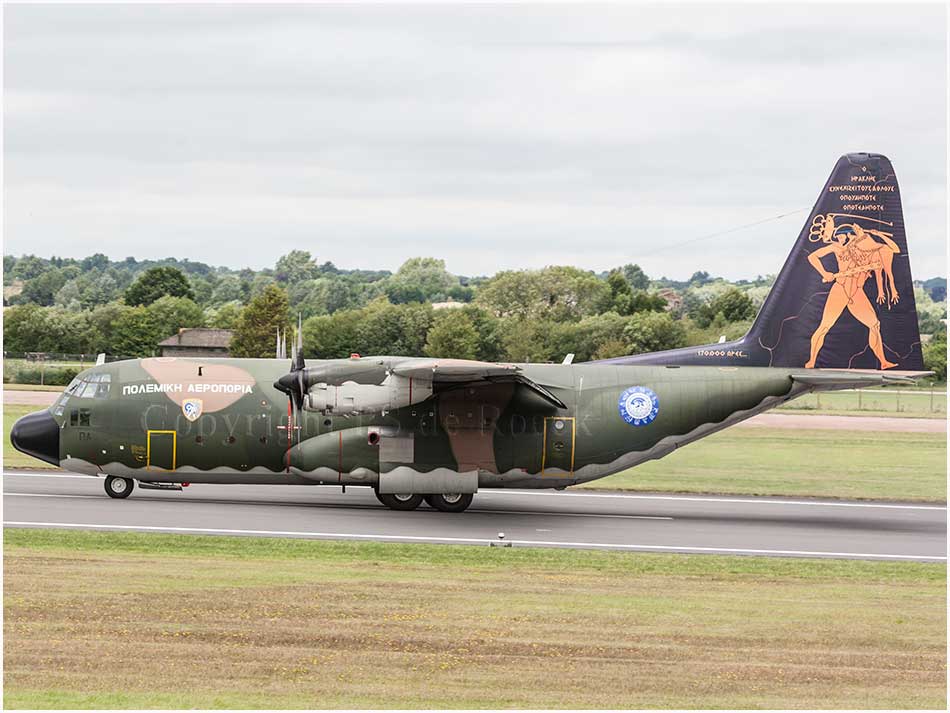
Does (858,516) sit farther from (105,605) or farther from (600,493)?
(105,605)

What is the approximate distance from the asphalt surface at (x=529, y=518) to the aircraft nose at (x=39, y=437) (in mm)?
1162

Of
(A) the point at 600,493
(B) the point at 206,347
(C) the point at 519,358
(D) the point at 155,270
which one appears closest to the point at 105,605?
(A) the point at 600,493

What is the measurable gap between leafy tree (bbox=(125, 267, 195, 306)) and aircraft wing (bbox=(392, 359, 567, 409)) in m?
80.6

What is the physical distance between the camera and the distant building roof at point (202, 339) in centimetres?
7094

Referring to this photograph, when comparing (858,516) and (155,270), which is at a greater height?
(155,270)

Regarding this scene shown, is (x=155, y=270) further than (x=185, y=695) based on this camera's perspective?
Yes

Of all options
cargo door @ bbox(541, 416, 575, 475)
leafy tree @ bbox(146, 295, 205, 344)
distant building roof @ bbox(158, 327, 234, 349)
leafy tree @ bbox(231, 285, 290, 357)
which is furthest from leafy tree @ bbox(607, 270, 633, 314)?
cargo door @ bbox(541, 416, 575, 475)

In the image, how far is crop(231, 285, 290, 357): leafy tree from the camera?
62.0 meters

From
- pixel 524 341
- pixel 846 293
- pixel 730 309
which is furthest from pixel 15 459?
pixel 730 309

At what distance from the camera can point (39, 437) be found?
2933 cm

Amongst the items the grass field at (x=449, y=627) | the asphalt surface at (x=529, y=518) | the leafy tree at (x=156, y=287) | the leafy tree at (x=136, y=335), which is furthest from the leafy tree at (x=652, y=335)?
the leafy tree at (x=156, y=287)

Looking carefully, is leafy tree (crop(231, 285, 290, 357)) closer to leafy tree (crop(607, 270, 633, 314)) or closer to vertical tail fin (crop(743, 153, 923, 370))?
leafy tree (crop(607, 270, 633, 314))

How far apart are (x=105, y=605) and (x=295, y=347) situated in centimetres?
1111

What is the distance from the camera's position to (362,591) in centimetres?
1995
